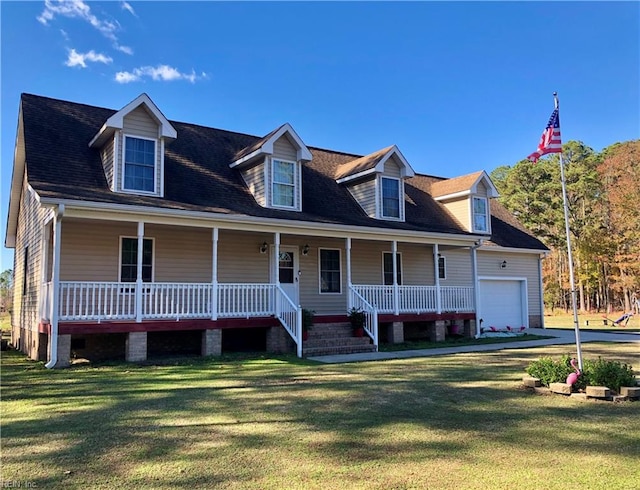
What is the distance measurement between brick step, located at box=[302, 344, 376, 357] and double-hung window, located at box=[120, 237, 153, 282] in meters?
4.96

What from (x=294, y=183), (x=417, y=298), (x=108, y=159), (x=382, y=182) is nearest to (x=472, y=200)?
(x=382, y=182)

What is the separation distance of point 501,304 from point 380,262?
679 cm

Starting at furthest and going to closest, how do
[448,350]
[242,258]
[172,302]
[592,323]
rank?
1. [592,323]
2. [242,258]
3. [448,350]
4. [172,302]

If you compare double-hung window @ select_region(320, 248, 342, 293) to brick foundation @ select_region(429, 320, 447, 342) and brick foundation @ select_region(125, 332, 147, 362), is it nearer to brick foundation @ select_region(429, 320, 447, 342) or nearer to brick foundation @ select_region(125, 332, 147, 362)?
brick foundation @ select_region(429, 320, 447, 342)

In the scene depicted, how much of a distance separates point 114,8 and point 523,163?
4165 cm

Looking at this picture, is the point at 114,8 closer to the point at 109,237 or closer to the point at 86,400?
the point at 109,237

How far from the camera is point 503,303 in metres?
21.2

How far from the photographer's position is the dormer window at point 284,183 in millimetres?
15136

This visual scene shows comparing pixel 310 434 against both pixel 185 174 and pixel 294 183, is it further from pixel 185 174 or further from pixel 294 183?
pixel 294 183

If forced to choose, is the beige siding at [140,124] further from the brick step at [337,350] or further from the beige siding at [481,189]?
the beige siding at [481,189]

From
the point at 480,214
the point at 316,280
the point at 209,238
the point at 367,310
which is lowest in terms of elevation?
the point at 367,310

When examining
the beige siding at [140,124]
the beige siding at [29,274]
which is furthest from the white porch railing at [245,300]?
the beige siding at [29,274]

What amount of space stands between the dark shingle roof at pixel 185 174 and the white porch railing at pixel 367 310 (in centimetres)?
229

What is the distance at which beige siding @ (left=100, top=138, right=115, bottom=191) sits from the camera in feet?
41.7
